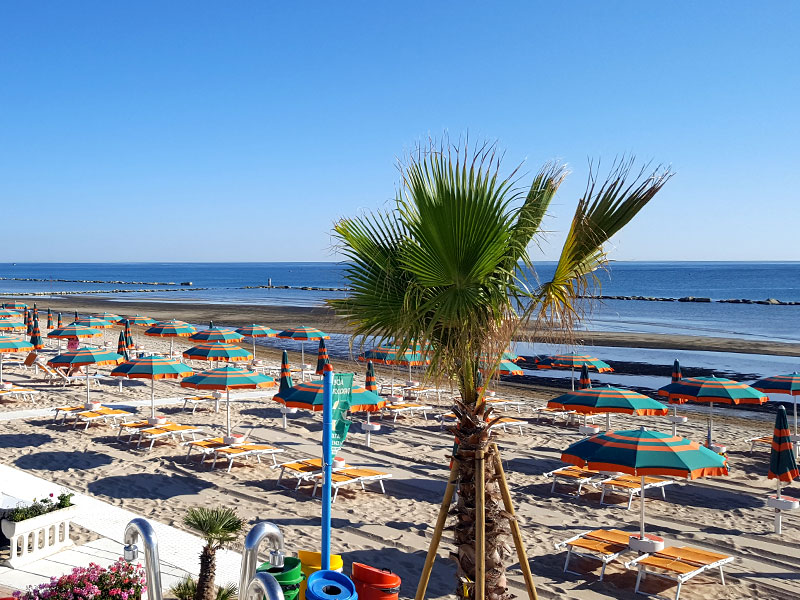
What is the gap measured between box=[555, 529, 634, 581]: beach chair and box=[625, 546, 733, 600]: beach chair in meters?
0.22

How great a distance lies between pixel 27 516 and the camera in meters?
7.16

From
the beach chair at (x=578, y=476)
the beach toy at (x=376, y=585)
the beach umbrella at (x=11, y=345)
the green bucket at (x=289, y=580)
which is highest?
the beach umbrella at (x=11, y=345)

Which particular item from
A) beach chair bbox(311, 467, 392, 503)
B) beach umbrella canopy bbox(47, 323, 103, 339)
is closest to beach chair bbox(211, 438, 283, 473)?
beach chair bbox(311, 467, 392, 503)

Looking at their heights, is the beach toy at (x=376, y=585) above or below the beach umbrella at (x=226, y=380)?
below

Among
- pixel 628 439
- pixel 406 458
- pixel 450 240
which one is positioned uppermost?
pixel 450 240

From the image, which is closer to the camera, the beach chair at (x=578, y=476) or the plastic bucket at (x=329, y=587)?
the plastic bucket at (x=329, y=587)

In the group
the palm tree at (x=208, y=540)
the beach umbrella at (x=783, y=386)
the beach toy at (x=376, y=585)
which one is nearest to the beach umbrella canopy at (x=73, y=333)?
the palm tree at (x=208, y=540)

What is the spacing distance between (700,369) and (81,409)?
2317 centimetres

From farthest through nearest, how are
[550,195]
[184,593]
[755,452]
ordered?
[755,452] < [184,593] < [550,195]

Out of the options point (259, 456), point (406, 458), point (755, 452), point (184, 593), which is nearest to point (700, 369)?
point (755, 452)

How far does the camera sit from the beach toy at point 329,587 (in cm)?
402

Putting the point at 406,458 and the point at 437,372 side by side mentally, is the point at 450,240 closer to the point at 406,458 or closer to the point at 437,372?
the point at 437,372

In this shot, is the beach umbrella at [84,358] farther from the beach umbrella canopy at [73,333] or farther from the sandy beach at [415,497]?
the beach umbrella canopy at [73,333]

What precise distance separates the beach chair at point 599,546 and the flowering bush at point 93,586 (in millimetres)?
4829
